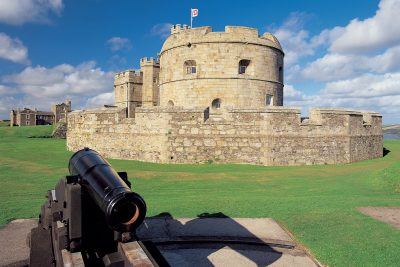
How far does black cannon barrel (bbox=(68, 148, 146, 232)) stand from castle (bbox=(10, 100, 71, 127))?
54.9 metres

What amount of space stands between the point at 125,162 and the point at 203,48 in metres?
8.57

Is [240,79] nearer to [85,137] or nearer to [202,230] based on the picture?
[85,137]

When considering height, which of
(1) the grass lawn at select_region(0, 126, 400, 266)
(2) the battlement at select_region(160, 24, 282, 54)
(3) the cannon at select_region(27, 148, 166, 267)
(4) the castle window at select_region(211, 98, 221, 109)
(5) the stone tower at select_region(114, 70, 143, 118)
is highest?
(2) the battlement at select_region(160, 24, 282, 54)

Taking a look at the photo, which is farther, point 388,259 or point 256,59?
point 256,59

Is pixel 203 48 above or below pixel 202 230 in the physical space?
above

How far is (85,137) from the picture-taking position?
59.5 feet

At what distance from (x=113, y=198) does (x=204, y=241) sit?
9.39 feet

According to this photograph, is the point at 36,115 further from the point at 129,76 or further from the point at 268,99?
the point at 268,99

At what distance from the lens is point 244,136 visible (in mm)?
14562

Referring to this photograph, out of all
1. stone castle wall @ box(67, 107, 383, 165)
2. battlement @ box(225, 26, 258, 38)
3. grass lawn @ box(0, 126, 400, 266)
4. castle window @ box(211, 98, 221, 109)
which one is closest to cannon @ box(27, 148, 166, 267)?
grass lawn @ box(0, 126, 400, 266)

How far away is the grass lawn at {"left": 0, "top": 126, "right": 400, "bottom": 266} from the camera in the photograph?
5.22 metres

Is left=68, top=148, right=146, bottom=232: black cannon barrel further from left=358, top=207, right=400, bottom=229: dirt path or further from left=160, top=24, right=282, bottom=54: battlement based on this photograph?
left=160, top=24, right=282, bottom=54: battlement

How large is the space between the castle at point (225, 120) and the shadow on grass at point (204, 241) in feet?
27.0

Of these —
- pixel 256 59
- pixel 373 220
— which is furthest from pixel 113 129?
pixel 373 220
